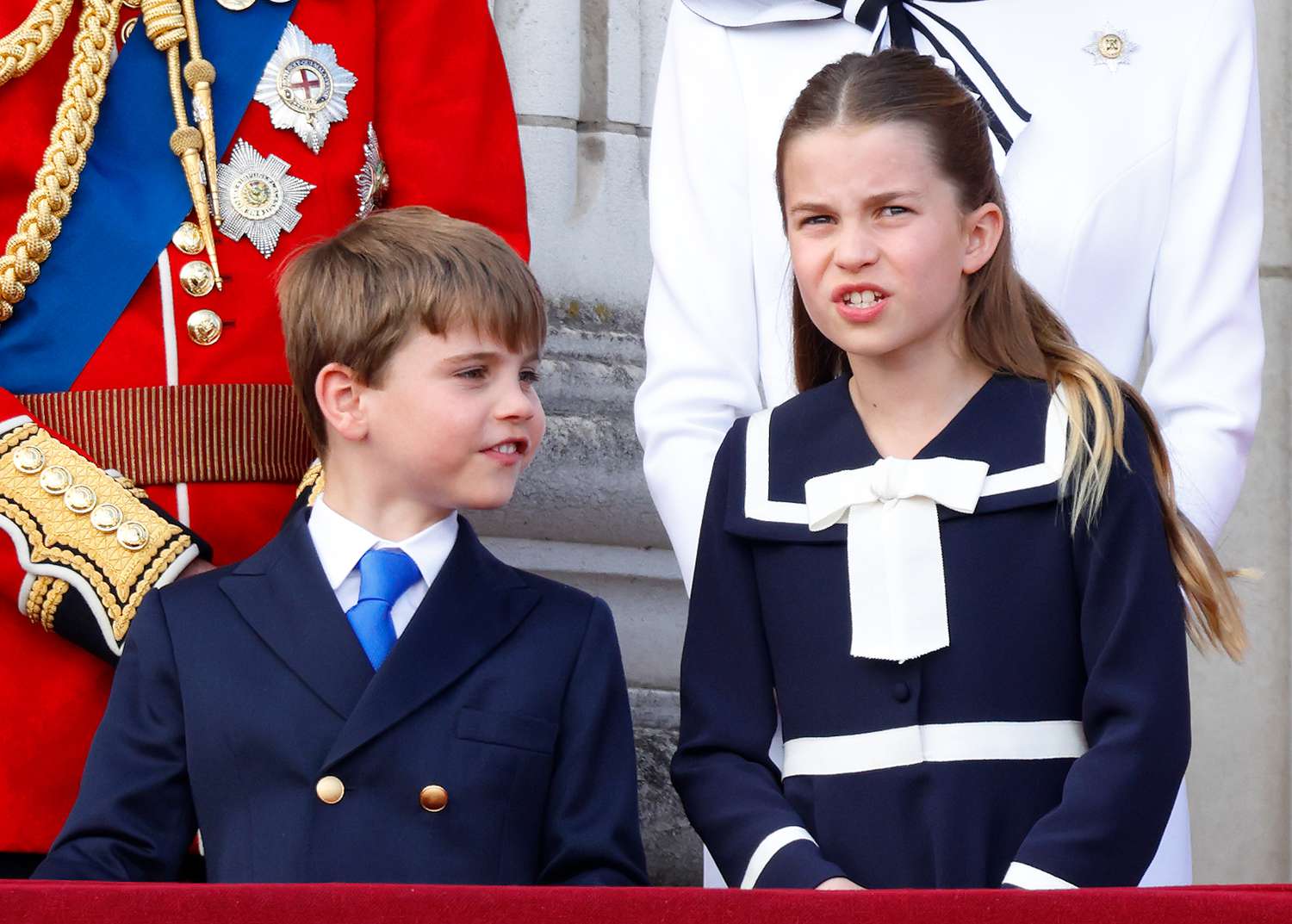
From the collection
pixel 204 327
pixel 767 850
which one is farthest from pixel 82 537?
pixel 767 850

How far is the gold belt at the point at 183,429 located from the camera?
2.33m

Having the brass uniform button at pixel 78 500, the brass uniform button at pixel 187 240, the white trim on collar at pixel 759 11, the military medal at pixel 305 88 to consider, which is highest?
the white trim on collar at pixel 759 11

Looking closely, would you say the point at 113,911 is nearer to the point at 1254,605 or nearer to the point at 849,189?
the point at 849,189

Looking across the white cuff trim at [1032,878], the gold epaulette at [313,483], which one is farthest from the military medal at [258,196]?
the white cuff trim at [1032,878]

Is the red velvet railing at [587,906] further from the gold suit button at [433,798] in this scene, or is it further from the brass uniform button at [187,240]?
the brass uniform button at [187,240]

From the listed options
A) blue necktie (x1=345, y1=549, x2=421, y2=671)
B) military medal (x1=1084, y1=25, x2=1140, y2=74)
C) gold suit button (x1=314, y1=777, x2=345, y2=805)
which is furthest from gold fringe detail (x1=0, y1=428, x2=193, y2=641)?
military medal (x1=1084, y1=25, x2=1140, y2=74)

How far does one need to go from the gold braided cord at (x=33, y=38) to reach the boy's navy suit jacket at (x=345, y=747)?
2.17 ft

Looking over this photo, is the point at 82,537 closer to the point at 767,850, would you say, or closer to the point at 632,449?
the point at 767,850

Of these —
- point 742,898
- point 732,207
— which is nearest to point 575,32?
point 732,207

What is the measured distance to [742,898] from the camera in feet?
4.56

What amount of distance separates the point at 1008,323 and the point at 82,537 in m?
0.98

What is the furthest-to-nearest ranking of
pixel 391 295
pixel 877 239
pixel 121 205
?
pixel 121 205, pixel 391 295, pixel 877 239

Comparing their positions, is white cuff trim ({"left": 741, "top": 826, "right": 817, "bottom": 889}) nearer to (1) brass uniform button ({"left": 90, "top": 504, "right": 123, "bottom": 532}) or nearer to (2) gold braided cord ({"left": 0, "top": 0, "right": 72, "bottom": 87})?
(1) brass uniform button ({"left": 90, "top": 504, "right": 123, "bottom": 532})

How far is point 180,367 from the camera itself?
7.87ft
